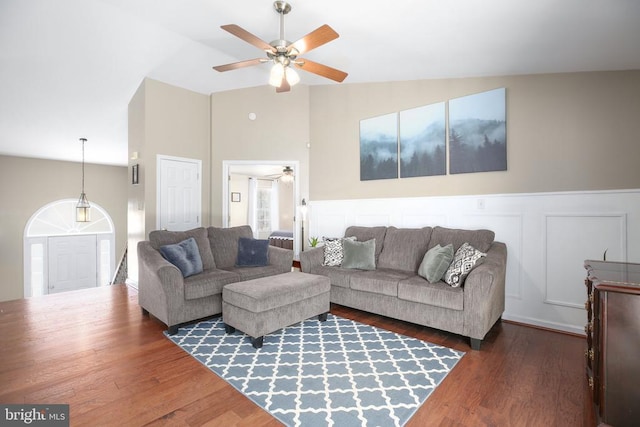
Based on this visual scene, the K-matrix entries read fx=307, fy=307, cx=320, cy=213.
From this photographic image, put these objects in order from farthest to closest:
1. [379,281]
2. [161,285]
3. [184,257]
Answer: [184,257], [379,281], [161,285]

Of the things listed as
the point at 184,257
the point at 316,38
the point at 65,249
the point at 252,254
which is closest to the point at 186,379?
the point at 184,257

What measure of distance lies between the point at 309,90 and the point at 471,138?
2860mm

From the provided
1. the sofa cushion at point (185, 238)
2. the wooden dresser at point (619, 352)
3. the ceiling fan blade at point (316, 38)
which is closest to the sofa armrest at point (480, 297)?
the wooden dresser at point (619, 352)

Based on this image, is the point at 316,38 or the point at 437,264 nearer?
the point at 316,38

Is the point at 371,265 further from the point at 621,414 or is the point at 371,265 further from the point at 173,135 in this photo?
the point at 173,135

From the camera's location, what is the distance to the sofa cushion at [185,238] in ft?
11.8

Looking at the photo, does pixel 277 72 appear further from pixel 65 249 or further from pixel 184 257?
pixel 65 249

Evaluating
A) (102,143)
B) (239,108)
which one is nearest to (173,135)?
(239,108)

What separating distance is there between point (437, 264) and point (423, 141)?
178 centimetres

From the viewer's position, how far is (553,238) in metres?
3.13

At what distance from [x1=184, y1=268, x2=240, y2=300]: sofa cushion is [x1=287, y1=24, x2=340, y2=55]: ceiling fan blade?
2.33 m

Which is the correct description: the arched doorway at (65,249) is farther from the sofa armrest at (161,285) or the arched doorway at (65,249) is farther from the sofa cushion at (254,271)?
the sofa cushion at (254,271)

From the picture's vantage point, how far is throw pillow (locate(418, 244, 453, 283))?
9.82ft

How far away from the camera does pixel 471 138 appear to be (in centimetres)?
362
